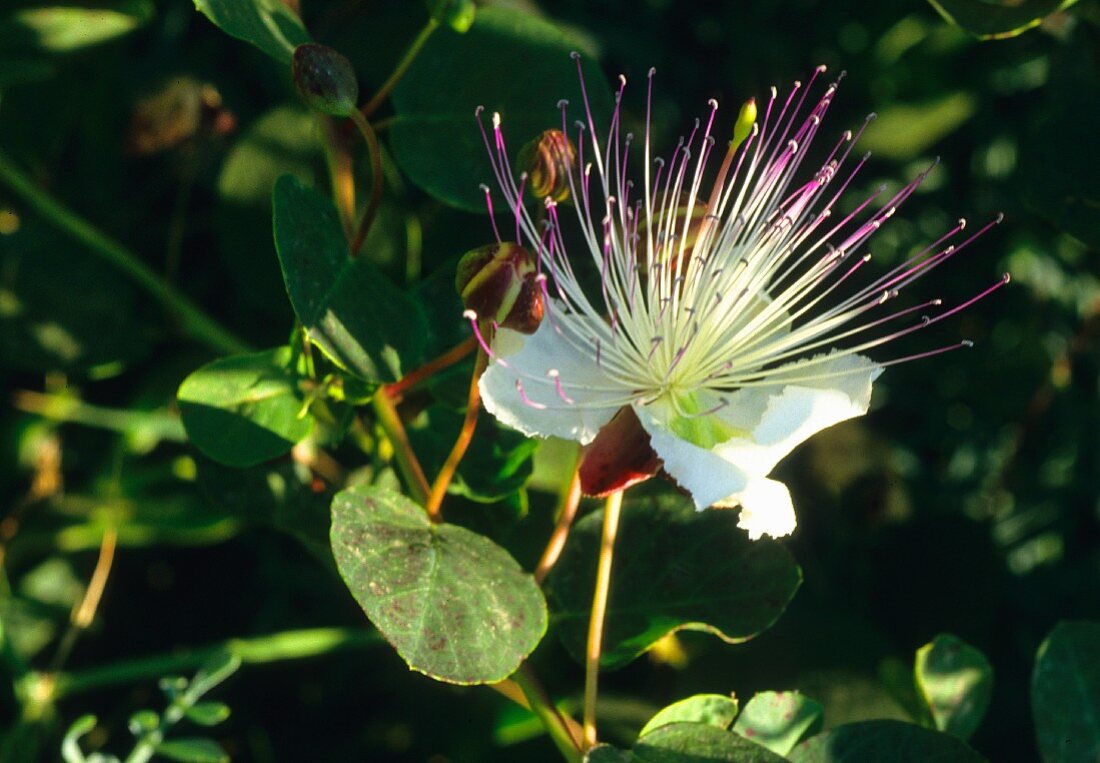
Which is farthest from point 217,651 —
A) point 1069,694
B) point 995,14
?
point 995,14

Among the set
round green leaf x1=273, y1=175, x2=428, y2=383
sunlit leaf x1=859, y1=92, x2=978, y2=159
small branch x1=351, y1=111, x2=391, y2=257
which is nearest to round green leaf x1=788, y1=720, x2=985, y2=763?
round green leaf x1=273, y1=175, x2=428, y2=383

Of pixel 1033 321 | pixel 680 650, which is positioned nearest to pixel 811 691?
pixel 680 650

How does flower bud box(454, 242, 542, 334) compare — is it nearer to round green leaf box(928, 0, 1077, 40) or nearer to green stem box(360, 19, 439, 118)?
green stem box(360, 19, 439, 118)

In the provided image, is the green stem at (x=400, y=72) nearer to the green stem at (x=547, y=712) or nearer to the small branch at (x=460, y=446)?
the small branch at (x=460, y=446)

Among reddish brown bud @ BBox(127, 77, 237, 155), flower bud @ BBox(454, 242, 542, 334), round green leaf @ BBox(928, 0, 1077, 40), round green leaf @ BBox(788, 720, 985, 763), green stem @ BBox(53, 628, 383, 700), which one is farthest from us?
reddish brown bud @ BBox(127, 77, 237, 155)

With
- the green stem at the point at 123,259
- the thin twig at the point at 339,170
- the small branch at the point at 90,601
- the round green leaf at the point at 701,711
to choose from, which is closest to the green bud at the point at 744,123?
the thin twig at the point at 339,170

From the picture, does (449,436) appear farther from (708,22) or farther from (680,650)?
(708,22)
